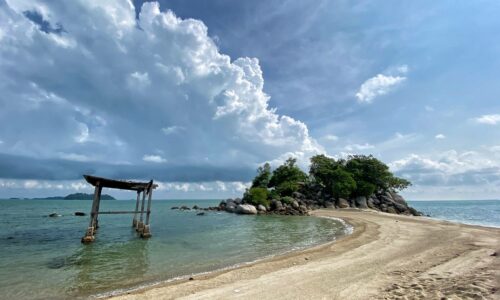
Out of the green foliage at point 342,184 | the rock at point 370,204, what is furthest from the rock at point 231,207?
the rock at point 370,204

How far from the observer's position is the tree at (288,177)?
2380 inches

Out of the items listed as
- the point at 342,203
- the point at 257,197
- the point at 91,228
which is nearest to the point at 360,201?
A: the point at 342,203

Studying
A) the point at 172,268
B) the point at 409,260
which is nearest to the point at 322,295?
the point at 409,260

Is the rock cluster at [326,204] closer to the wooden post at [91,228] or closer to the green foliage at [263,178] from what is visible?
the green foliage at [263,178]

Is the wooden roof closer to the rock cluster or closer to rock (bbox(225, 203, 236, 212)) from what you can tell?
the rock cluster

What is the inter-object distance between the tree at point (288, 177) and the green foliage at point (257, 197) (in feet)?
22.2

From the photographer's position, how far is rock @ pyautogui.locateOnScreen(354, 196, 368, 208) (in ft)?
188

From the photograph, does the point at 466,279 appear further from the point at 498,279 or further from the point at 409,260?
the point at 409,260

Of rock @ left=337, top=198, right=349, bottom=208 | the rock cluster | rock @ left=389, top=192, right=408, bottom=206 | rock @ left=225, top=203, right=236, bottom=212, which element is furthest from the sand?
rock @ left=389, top=192, right=408, bottom=206

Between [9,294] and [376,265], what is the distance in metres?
12.4

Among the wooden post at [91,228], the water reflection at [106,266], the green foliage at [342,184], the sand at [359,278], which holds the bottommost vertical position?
the water reflection at [106,266]

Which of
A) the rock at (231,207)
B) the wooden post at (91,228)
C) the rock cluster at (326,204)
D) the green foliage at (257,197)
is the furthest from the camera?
the rock at (231,207)

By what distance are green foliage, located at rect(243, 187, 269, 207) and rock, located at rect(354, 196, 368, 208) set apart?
733 inches

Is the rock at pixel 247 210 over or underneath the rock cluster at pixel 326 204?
→ underneath
